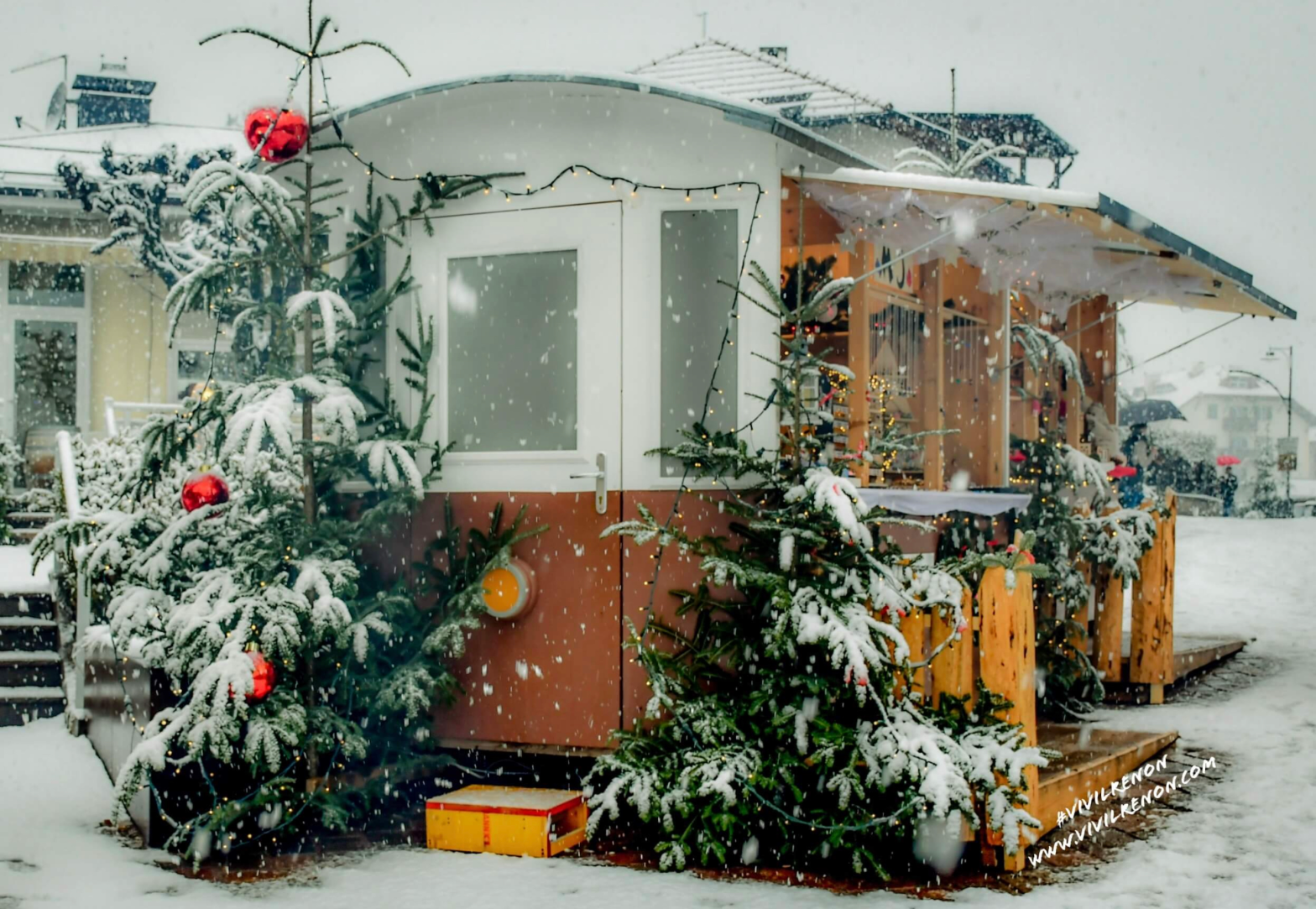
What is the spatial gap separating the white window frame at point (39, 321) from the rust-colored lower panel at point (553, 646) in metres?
9.20

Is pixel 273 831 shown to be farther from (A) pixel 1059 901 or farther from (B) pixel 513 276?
(A) pixel 1059 901

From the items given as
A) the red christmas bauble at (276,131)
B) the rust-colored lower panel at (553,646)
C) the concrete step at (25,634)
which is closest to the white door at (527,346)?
A: the rust-colored lower panel at (553,646)

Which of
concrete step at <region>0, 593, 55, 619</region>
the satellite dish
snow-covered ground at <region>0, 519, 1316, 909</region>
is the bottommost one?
snow-covered ground at <region>0, 519, 1316, 909</region>

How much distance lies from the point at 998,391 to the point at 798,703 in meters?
4.78

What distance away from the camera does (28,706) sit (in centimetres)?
855

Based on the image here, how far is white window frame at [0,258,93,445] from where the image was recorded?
1407 centimetres

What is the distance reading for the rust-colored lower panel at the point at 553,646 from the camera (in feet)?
21.8

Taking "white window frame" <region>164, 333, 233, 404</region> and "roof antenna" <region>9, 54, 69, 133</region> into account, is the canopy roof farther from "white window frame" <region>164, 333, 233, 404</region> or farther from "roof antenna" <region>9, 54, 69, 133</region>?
"roof antenna" <region>9, 54, 69, 133</region>

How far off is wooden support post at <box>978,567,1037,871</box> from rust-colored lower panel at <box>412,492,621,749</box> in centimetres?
187

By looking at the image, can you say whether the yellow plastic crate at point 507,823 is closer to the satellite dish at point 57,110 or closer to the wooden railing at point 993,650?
the wooden railing at point 993,650

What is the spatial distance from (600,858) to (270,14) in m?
6.28

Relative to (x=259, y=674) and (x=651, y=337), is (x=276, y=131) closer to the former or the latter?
(x=651, y=337)

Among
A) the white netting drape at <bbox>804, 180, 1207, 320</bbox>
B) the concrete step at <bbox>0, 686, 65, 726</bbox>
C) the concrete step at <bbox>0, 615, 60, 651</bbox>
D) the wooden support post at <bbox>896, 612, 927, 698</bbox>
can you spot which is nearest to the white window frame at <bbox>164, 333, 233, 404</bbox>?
the concrete step at <bbox>0, 615, 60, 651</bbox>

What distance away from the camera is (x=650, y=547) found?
660cm
